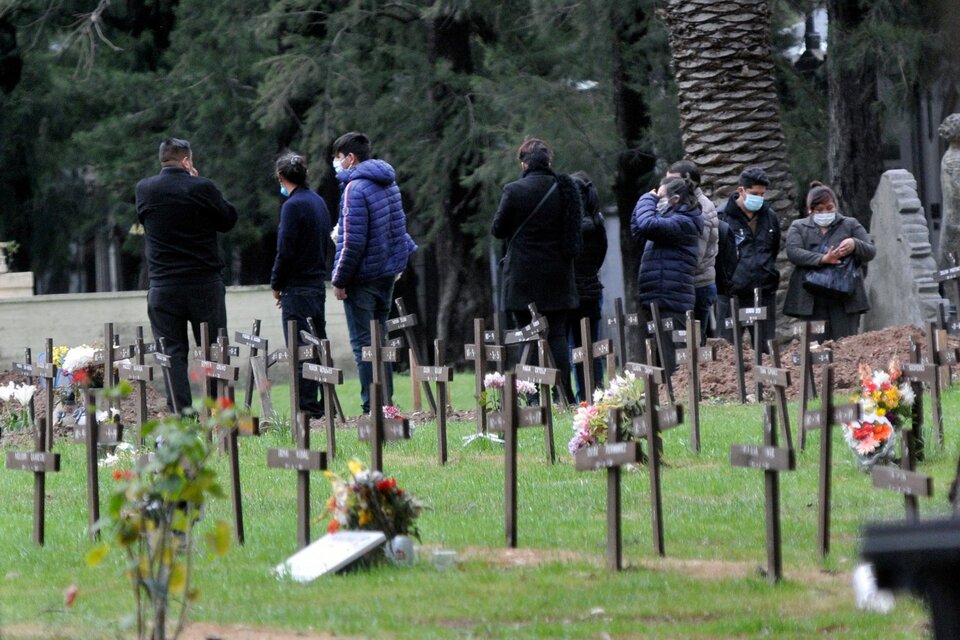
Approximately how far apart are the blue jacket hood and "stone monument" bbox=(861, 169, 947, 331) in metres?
5.33

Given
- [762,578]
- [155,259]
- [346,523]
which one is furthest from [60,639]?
[155,259]

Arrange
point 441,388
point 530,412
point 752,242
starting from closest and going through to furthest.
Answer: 1. point 530,412
2. point 441,388
3. point 752,242

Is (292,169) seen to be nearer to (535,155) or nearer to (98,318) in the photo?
(535,155)

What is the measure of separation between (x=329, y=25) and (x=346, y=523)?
17.1 meters

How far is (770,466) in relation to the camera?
6414 millimetres

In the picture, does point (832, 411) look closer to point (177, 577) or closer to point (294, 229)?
point (177, 577)

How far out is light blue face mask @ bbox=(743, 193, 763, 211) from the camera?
1430 cm

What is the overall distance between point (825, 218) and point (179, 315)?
5.39m

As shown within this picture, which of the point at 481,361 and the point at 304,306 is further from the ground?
the point at 304,306

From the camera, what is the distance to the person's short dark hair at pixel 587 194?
1329 cm

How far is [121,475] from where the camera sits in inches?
230

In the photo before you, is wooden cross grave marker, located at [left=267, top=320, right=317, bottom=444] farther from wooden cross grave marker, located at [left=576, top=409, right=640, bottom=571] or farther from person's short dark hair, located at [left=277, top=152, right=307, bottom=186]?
wooden cross grave marker, located at [left=576, top=409, right=640, bottom=571]

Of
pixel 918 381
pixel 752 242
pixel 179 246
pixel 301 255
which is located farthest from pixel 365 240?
pixel 918 381

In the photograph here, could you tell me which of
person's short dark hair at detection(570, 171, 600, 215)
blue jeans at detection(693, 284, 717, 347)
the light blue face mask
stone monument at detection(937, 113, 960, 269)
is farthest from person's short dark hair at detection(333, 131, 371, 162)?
stone monument at detection(937, 113, 960, 269)
